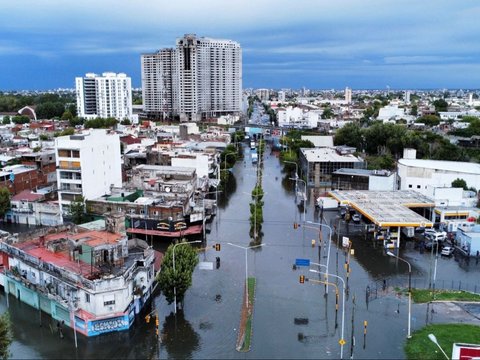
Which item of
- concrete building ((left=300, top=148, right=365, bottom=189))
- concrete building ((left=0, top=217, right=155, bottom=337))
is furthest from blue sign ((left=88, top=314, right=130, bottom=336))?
concrete building ((left=300, top=148, right=365, bottom=189))

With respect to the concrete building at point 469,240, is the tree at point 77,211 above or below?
above

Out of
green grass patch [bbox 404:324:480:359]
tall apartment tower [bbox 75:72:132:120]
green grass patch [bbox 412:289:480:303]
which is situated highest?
tall apartment tower [bbox 75:72:132:120]

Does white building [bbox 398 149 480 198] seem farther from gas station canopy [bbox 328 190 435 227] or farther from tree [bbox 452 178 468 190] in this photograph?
gas station canopy [bbox 328 190 435 227]

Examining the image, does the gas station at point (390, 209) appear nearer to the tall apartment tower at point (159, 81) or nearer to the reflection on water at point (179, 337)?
the reflection on water at point (179, 337)

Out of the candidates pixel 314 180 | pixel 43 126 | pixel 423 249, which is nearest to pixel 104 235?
pixel 423 249

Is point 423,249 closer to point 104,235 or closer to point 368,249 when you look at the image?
point 368,249

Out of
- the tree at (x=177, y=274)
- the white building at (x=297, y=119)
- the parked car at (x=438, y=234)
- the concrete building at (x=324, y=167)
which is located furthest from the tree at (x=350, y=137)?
the tree at (x=177, y=274)
